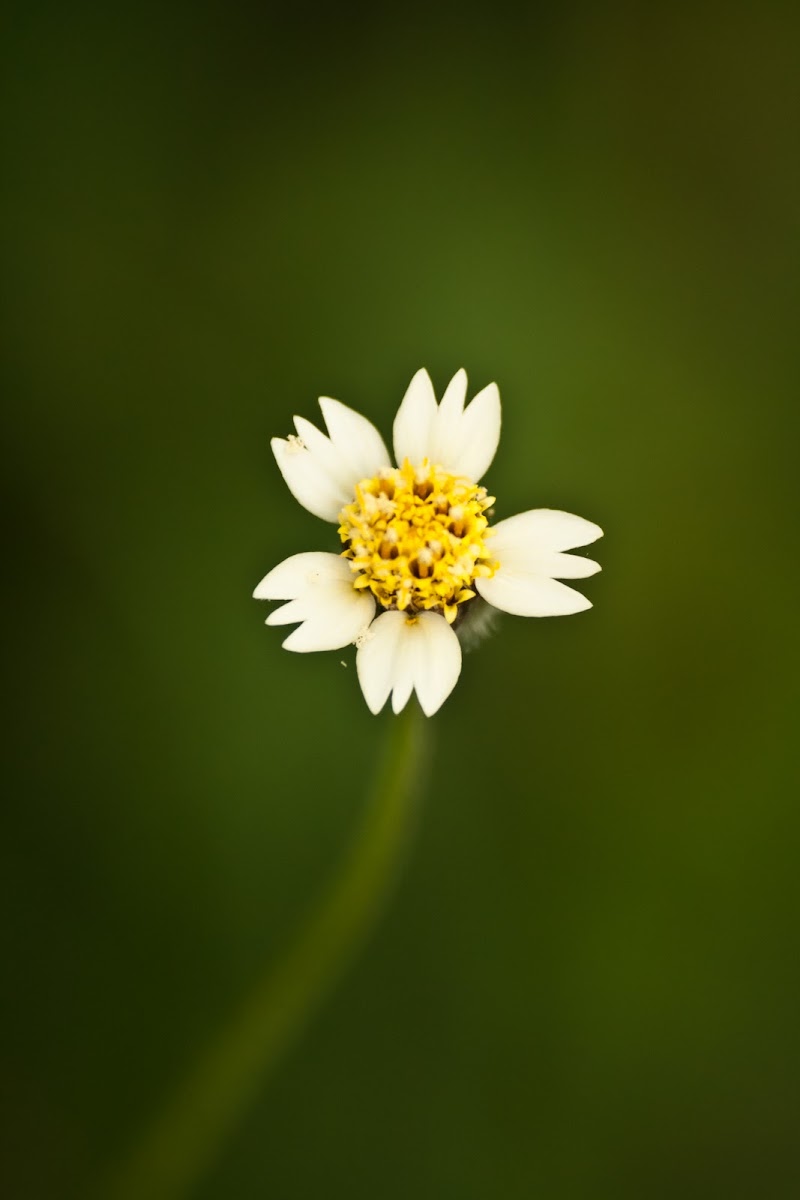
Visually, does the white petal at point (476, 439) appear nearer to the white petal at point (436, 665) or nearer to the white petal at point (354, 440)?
the white petal at point (354, 440)

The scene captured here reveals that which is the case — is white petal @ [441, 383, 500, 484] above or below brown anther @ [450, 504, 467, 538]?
above

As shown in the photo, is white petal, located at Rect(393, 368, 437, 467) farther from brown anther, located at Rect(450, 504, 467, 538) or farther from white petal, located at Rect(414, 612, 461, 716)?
white petal, located at Rect(414, 612, 461, 716)

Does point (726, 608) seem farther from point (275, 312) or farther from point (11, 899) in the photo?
point (11, 899)

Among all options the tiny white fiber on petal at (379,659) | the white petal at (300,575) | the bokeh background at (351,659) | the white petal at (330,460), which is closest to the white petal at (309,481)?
the white petal at (330,460)

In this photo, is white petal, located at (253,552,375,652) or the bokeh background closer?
white petal, located at (253,552,375,652)

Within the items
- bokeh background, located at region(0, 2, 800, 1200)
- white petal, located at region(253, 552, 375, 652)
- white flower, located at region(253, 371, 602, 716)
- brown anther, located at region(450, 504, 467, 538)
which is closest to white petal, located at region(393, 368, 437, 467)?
white flower, located at region(253, 371, 602, 716)

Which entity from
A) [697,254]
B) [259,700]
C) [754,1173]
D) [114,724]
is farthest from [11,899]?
[697,254]

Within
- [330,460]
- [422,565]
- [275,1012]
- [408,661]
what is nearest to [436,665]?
[408,661]
